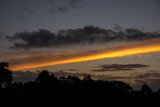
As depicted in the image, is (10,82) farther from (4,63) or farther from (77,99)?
(77,99)

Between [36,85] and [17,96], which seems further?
[36,85]

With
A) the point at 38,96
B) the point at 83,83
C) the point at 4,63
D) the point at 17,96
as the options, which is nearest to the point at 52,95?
the point at 38,96

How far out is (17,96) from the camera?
7538cm

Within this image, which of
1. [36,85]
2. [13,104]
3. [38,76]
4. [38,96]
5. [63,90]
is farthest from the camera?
[38,76]

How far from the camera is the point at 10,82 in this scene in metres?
97.6

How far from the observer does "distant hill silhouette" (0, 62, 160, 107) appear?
76.3 metres

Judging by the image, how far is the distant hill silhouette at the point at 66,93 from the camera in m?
76.3

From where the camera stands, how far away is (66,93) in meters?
83.7

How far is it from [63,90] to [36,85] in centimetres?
1093

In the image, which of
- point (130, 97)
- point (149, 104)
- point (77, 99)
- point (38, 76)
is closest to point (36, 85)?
point (38, 76)

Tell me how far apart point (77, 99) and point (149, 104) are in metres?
19.7

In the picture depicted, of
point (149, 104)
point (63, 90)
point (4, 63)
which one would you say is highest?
point (4, 63)

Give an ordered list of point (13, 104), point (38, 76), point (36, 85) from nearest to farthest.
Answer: point (13, 104) → point (36, 85) → point (38, 76)

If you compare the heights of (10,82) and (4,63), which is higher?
(4,63)
